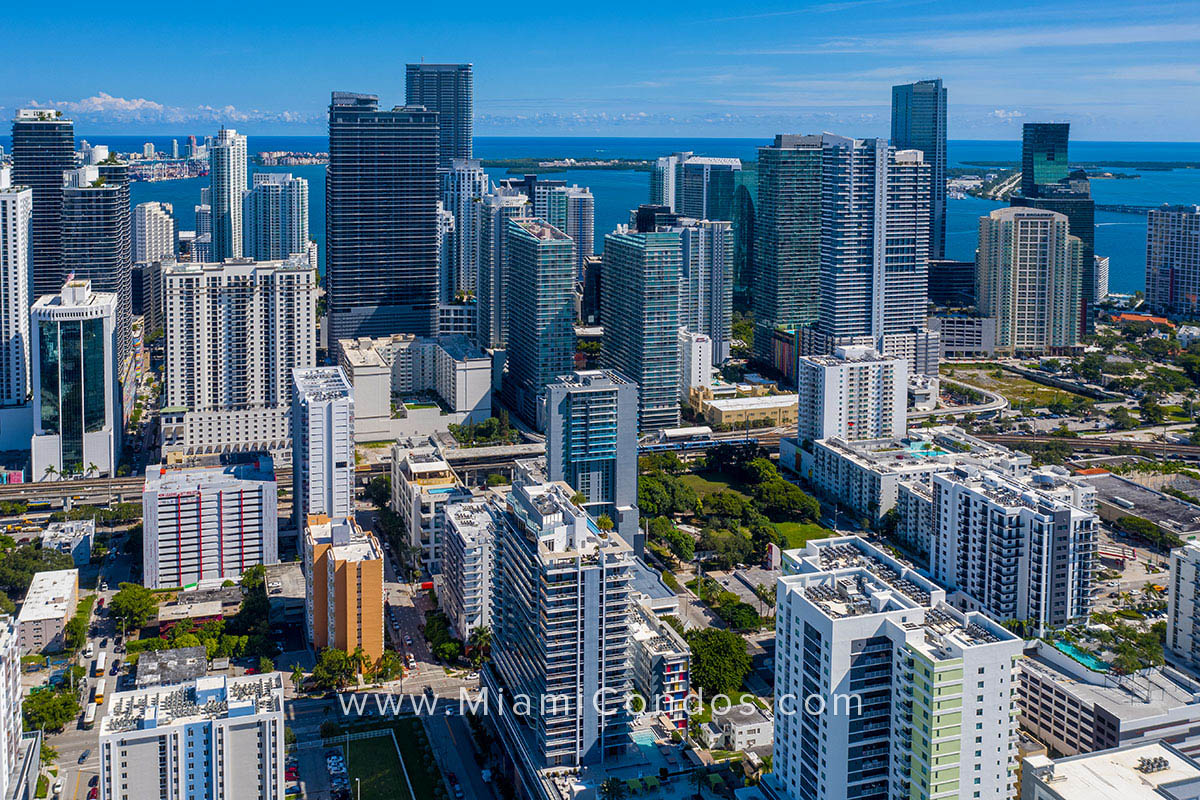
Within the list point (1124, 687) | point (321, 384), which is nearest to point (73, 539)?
point (321, 384)

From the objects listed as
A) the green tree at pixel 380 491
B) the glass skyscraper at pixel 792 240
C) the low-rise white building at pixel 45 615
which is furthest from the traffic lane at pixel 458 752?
the glass skyscraper at pixel 792 240

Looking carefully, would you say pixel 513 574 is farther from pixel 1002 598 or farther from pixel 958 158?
pixel 958 158

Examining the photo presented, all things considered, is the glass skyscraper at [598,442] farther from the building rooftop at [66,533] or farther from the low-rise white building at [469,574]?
the building rooftop at [66,533]

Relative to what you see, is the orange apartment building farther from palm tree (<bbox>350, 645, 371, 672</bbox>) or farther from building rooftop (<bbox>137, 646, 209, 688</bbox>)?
building rooftop (<bbox>137, 646, 209, 688</bbox>)

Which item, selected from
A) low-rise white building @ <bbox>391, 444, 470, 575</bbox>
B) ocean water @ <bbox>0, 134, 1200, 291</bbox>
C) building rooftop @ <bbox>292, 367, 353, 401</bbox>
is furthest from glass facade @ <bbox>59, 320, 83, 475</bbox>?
ocean water @ <bbox>0, 134, 1200, 291</bbox>

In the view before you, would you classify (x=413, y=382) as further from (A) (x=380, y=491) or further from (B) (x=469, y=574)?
(B) (x=469, y=574)
